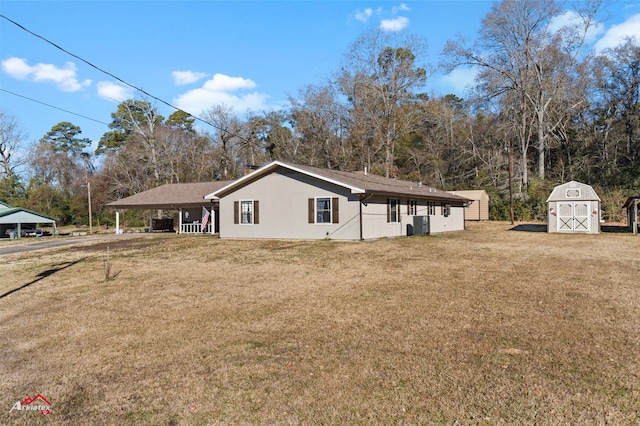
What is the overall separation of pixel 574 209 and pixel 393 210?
10.0m

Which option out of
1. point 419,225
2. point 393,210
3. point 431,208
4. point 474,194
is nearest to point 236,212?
point 393,210

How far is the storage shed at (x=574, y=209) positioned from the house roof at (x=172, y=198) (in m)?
18.7

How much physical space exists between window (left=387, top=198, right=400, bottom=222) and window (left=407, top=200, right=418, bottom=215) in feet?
4.15

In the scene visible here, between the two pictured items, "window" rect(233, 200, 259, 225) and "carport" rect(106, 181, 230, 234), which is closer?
"window" rect(233, 200, 259, 225)

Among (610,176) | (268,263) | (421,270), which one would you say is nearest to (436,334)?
(421,270)

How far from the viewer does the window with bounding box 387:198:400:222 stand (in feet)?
62.3

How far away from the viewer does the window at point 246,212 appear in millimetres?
19562

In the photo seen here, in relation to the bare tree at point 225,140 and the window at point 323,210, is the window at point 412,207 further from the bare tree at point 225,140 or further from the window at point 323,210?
the bare tree at point 225,140

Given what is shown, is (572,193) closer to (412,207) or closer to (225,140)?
(412,207)

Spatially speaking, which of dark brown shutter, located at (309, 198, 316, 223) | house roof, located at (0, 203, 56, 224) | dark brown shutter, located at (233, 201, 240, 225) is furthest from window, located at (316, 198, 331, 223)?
house roof, located at (0, 203, 56, 224)

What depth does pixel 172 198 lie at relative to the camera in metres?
26.5

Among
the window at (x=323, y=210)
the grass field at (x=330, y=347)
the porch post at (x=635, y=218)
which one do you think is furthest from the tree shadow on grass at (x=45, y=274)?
the porch post at (x=635, y=218)

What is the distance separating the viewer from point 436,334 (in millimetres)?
5086

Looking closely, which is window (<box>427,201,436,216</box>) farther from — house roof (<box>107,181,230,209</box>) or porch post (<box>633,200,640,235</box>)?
house roof (<box>107,181,230,209</box>)
